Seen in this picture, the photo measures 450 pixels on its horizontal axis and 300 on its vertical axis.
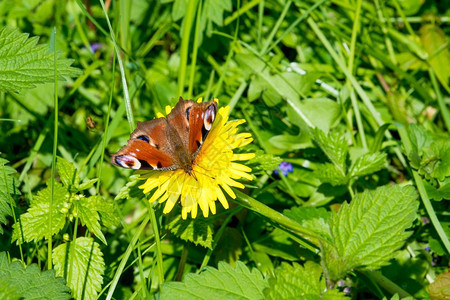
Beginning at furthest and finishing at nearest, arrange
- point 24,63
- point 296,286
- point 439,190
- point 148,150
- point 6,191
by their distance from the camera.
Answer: point 439,190
point 24,63
point 6,191
point 148,150
point 296,286

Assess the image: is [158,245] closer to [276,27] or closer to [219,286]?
[219,286]

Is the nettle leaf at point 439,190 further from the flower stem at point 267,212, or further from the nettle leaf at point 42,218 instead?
the nettle leaf at point 42,218

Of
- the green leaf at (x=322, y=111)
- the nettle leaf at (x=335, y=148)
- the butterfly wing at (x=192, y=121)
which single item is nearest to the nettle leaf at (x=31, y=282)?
the butterfly wing at (x=192, y=121)

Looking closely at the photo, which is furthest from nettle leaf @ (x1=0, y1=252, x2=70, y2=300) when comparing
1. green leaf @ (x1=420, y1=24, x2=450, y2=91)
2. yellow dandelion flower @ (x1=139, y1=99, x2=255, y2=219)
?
green leaf @ (x1=420, y1=24, x2=450, y2=91)

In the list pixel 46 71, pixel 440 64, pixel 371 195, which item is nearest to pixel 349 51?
pixel 440 64

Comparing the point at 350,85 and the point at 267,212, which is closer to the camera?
the point at 267,212

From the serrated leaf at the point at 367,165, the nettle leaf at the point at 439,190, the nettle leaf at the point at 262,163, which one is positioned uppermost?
the nettle leaf at the point at 262,163

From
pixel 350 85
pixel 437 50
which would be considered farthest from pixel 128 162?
pixel 437 50

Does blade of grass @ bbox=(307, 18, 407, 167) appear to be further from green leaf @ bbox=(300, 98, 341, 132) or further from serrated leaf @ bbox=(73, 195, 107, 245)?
serrated leaf @ bbox=(73, 195, 107, 245)

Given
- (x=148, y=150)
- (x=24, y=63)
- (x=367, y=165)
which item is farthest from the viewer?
(x=367, y=165)
